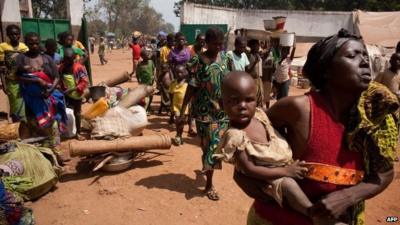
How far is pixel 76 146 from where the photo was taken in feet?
13.4

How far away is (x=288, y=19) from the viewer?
72.0 feet

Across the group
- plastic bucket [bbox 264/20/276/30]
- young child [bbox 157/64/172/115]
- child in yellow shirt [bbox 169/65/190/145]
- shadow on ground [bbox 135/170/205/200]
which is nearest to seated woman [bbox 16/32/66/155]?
shadow on ground [bbox 135/170/205/200]

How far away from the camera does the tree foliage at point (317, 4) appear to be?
27.9 meters

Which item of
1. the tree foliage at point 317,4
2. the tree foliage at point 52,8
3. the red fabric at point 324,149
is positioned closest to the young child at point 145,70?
the red fabric at point 324,149

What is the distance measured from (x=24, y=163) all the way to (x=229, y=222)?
2208 millimetres

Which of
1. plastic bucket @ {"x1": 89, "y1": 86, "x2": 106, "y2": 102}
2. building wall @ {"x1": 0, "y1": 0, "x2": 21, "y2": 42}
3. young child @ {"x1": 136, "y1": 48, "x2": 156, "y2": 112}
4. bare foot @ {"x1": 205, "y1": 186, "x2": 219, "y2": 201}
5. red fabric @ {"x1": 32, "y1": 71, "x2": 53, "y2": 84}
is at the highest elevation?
building wall @ {"x1": 0, "y1": 0, "x2": 21, "y2": 42}

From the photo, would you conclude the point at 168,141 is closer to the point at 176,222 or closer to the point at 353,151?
the point at 176,222

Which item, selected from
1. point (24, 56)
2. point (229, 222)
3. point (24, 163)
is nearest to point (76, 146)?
point (24, 163)

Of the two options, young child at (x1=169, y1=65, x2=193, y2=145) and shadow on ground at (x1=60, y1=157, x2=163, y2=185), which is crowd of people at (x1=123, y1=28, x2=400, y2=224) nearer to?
shadow on ground at (x1=60, y1=157, x2=163, y2=185)

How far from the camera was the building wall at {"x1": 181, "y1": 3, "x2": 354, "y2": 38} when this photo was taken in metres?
19.5

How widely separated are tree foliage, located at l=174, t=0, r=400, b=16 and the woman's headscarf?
19.5m

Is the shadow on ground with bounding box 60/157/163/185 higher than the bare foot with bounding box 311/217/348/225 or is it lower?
lower

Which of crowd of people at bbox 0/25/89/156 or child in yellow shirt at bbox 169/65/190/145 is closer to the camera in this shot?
crowd of people at bbox 0/25/89/156

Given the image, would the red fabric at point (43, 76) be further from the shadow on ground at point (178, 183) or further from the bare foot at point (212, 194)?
the bare foot at point (212, 194)
